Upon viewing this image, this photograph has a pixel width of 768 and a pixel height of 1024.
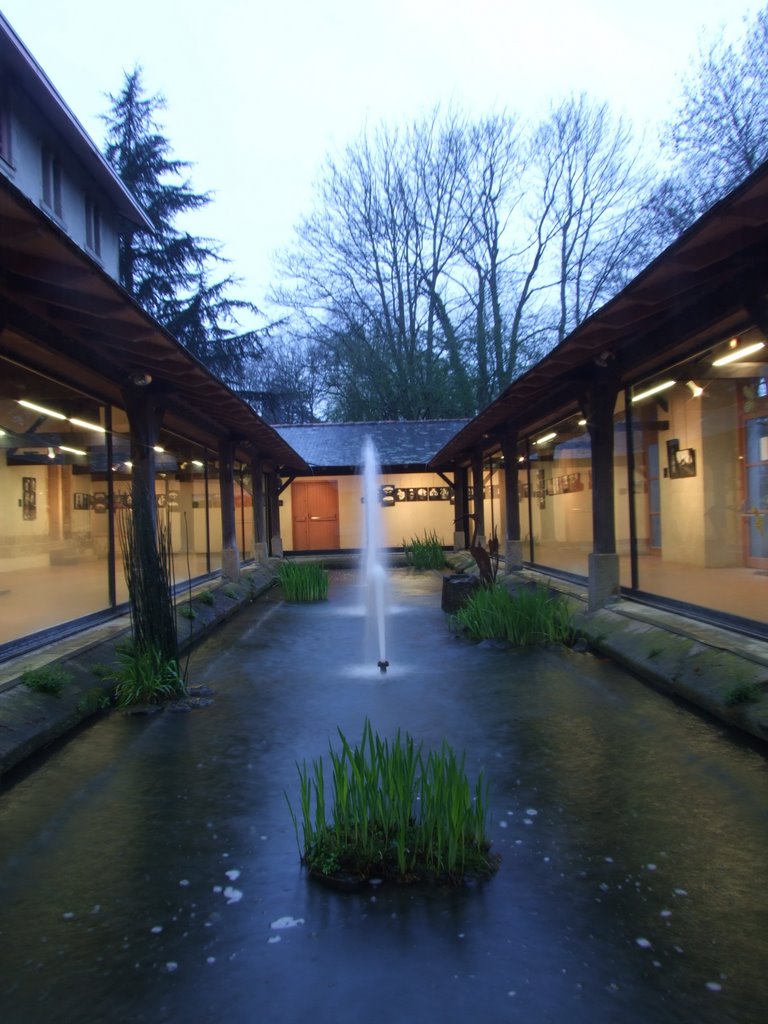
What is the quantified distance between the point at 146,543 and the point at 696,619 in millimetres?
4759

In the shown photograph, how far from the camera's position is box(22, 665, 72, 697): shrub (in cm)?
484

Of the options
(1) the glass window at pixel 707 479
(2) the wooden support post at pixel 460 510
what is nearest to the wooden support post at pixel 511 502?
(1) the glass window at pixel 707 479

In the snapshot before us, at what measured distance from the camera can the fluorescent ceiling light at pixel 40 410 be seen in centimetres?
640

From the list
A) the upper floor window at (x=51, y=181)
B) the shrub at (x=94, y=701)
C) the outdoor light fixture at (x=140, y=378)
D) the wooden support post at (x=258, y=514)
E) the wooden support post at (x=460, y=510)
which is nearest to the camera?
the shrub at (x=94, y=701)

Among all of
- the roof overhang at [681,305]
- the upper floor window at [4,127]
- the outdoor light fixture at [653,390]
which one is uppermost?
the upper floor window at [4,127]

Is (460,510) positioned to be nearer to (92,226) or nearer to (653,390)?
(92,226)

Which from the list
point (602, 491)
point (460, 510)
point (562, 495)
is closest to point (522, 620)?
point (602, 491)

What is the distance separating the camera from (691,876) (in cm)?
278

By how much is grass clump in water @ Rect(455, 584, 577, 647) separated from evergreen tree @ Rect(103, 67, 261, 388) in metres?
21.9

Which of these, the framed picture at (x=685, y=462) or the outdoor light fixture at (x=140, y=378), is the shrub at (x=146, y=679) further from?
the framed picture at (x=685, y=462)

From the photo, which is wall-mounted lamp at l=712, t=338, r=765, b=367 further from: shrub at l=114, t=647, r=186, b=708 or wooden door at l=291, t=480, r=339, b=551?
wooden door at l=291, t=480, r=339, b=551

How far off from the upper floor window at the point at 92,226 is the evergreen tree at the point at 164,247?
11820 mm

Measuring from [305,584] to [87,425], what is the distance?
5.00m

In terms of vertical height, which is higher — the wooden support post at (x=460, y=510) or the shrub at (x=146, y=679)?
the wooden support post at (x=460, y=510)
